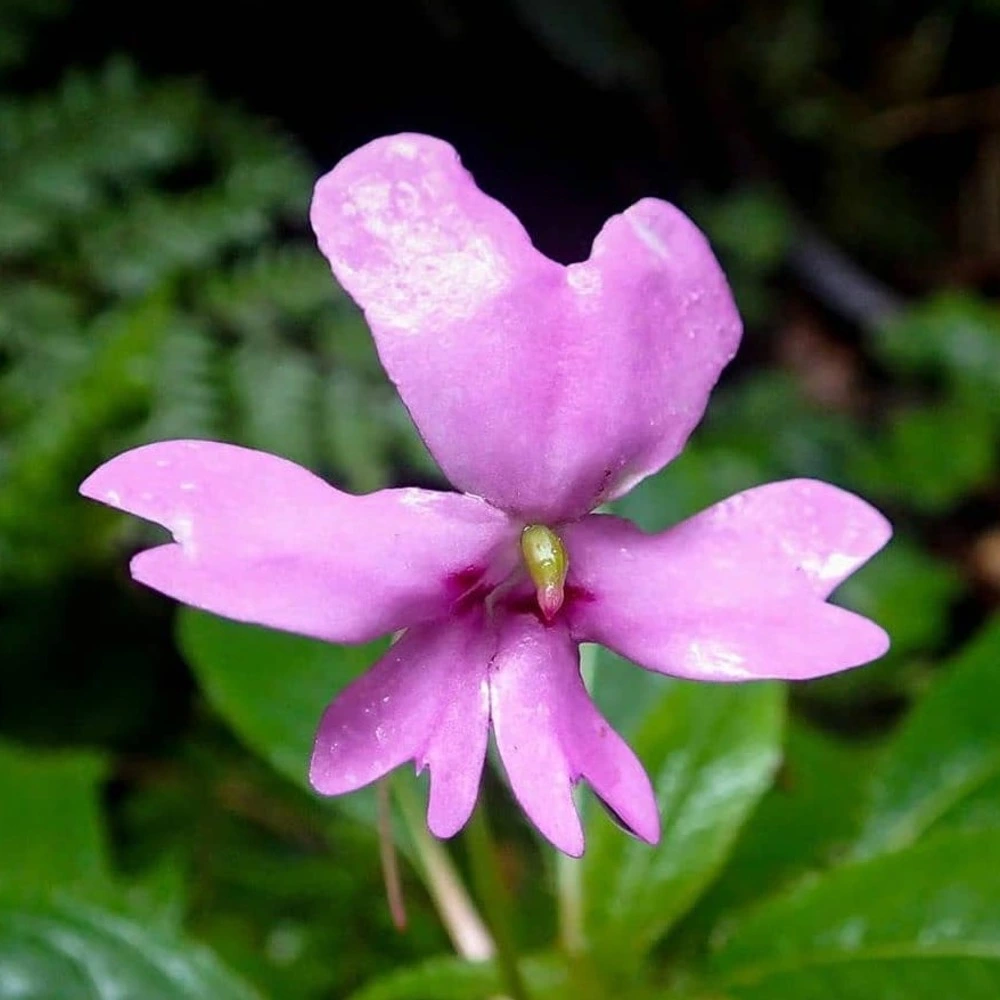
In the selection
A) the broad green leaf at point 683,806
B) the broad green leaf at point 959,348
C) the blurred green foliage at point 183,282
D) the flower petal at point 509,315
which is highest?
the flower petal at point 509,315

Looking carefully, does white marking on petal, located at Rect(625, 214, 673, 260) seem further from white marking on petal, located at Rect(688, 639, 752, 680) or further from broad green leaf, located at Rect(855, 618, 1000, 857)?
broad green leaf, located at Rect(855, 618, 1000, 857)

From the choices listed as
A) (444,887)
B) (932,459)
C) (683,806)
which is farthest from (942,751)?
(932,459)

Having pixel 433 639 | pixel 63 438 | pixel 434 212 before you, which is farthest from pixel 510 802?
pixel 434 212

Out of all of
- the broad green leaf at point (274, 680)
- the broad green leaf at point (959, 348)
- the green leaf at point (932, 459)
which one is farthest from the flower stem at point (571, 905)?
the broad green leaf at point (959, 348)

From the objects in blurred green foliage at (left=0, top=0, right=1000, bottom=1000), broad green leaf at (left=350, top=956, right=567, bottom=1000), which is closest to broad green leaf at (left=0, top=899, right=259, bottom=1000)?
blurred green foliage at (left=0, top=0, right=1000, bottom=1000)

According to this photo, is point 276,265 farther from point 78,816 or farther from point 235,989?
point 235,989

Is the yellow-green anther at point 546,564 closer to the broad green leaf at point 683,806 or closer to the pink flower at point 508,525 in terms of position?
the pink flower at point 508,525
